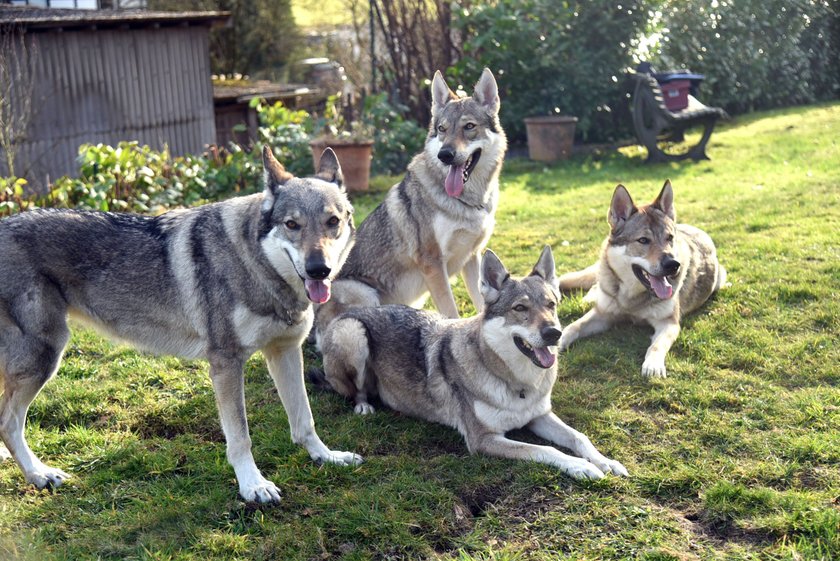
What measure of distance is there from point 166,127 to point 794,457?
1550cm

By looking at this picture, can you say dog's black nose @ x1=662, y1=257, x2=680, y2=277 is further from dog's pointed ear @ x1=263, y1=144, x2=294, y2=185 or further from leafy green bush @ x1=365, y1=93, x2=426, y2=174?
leafy green bush @ x1=365, y1=93, x2=426, y2=174

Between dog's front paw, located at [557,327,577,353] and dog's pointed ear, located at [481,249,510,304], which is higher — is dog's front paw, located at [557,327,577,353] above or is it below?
below

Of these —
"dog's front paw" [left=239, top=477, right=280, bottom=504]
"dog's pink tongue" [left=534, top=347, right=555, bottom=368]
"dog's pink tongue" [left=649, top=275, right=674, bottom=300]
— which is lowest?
"dog's front paw" [left=239, top=477, right=280, bottom=504]

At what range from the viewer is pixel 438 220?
6.33m

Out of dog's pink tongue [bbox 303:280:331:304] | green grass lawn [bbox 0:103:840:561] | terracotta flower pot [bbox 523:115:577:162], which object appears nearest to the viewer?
green grass lawn [bbox 0:103:840:561]

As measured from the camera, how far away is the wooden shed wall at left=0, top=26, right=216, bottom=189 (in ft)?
47.9

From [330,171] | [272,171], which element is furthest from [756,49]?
[272,171]

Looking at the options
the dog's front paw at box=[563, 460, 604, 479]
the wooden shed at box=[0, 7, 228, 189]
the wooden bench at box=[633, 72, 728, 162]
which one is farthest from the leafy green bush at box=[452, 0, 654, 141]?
the dog's front paw at box=[563, 460, 604, 479]

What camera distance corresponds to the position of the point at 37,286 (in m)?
4.16

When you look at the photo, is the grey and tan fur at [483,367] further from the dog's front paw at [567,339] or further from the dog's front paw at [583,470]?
the dog's front paw at [567,339]

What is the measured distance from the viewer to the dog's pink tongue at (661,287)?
19.3ft

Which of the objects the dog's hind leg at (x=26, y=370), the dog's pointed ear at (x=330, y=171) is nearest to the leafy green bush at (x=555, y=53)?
the dog's pointed ear at (x=330, y=171)

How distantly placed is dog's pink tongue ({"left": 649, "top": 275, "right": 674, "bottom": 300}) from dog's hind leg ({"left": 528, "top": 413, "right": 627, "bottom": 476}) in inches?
62.5

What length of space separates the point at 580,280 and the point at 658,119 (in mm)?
6571
